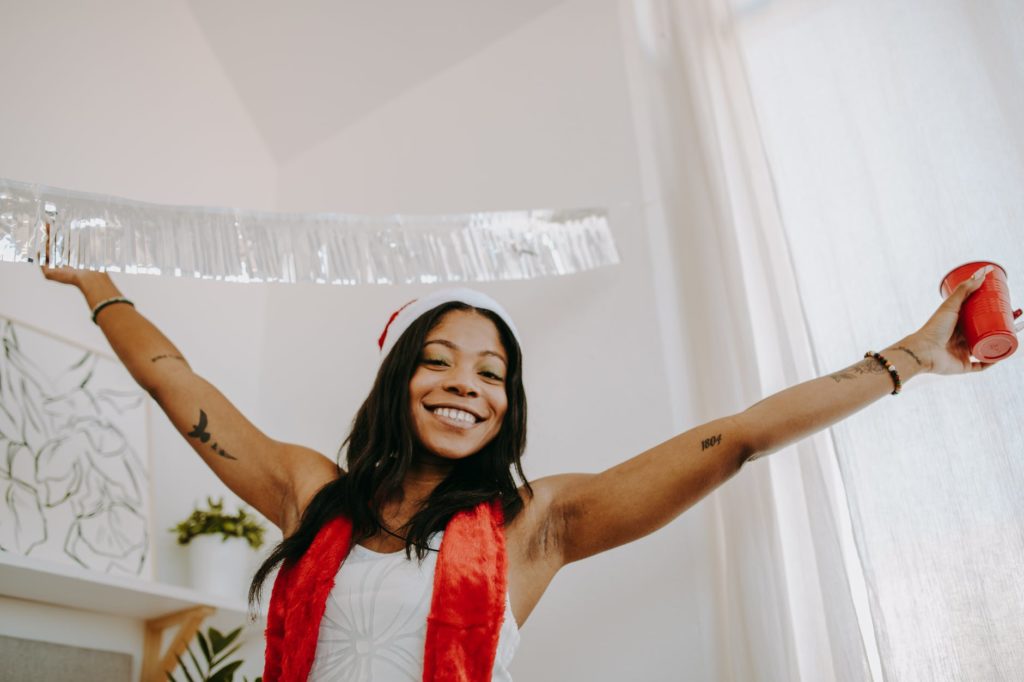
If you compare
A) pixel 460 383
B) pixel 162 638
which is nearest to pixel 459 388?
pixel 460 383

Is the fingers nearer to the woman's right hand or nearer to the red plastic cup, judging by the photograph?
the red plastic cup

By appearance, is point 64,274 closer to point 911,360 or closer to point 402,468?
point 402,468

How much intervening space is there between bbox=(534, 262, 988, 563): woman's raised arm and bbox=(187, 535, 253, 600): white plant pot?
0.99 metres

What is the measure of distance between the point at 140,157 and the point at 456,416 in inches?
58.9

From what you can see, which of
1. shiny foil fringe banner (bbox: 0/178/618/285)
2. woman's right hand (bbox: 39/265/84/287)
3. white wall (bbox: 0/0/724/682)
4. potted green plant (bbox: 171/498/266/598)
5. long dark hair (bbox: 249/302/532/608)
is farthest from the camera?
potted green plant (bbox: 171/498/266/598)

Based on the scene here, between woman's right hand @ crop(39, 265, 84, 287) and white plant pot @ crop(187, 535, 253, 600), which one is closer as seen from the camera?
woman's right hand @ crop(39, 265, 84, 287)

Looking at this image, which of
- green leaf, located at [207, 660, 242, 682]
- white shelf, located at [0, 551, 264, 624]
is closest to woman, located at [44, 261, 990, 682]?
green leaf, located at [207, 660, 242, 682]

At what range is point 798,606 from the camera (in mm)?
1613

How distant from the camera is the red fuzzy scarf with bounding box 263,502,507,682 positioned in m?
1.25

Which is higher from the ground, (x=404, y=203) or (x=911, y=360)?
(x=404, y=203)

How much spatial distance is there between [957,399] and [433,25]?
5.95 ft

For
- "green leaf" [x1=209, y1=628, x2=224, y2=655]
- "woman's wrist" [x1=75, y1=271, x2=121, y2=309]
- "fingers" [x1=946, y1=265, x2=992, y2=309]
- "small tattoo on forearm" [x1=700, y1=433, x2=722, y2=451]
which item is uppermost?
"woman's wrist" [x1=75, y1=271, x2=121, y2=309]

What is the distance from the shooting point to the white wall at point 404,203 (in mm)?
1868

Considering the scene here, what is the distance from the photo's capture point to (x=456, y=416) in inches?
59.2
